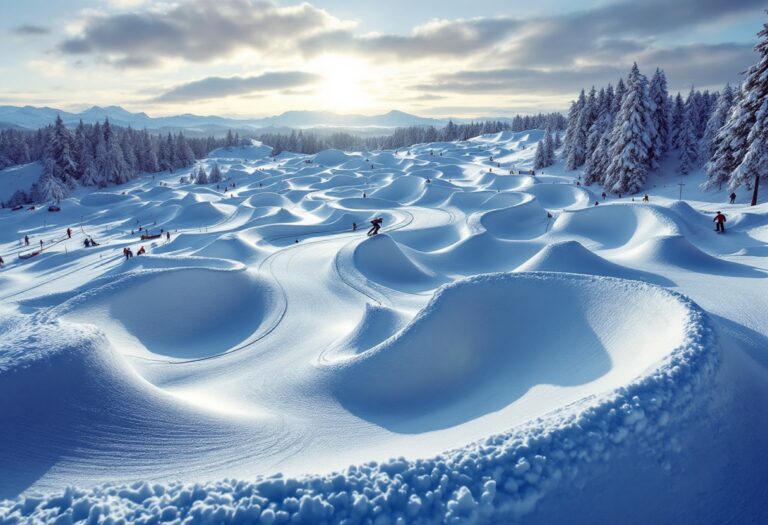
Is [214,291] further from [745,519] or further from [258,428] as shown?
[745,519]

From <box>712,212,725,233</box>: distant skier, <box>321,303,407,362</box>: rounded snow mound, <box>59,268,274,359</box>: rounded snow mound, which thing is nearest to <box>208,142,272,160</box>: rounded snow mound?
<box>59,268,274,359</box>: rounded snow mound

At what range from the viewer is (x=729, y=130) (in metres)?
34.5

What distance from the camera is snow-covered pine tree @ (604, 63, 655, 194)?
45562 millimetres

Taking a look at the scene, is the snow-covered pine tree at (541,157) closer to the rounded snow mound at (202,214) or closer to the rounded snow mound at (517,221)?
the rounded snow mound at (517,221)

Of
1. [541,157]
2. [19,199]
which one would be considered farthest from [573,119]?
[19,199]

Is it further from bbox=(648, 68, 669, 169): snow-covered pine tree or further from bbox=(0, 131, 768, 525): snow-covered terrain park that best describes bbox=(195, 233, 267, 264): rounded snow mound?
bbox=(648, 68, 669, 169): snow-covered pine tree

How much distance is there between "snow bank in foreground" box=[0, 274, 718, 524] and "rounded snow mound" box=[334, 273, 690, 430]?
1.73 m

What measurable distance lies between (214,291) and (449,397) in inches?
534

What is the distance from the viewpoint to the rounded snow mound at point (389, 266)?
78.2ft

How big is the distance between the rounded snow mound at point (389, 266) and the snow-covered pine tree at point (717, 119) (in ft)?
138

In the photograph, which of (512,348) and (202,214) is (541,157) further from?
(512,348)

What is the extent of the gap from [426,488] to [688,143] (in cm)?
5984

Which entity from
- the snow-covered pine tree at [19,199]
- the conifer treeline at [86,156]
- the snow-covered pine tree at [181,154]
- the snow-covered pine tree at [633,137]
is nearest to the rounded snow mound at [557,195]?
the snow-covered pine tree at [633,137]

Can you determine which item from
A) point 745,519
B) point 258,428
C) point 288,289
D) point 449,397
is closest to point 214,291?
point 288,289
